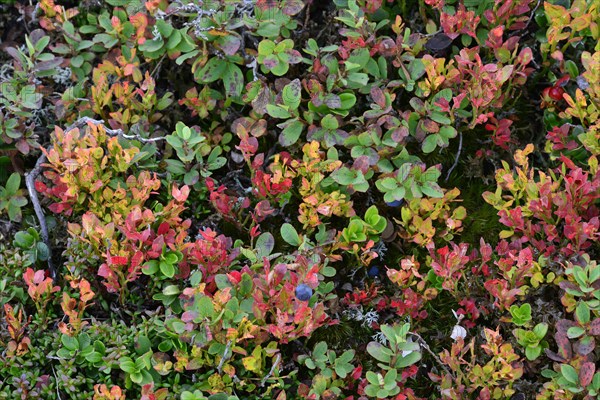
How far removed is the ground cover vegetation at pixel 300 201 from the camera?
250 centimetres

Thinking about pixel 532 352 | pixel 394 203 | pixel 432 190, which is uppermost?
pixel 432 190

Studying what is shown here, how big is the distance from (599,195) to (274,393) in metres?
1.40

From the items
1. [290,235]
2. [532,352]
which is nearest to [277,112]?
[290,235]

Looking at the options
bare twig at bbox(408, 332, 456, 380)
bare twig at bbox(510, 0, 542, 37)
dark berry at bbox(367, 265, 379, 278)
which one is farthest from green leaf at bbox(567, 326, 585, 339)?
bare twig at bbox(510, 0, 542, 37)

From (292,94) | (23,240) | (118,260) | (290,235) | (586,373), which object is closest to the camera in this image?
(586,373)

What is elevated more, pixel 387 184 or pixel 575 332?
pixel 387 184

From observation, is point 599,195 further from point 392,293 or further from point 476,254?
point 392,293

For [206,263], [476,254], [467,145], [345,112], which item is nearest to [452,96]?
[467,145]

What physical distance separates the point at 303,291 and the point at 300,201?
24.6 inches

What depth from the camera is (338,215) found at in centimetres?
288

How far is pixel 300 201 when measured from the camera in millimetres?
3057

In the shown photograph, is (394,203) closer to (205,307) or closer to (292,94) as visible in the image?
(292,94)

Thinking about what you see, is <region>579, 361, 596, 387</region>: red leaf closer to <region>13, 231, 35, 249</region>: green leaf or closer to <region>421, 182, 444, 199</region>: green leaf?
<region>421, 182, 444, 199</region>: green leaf

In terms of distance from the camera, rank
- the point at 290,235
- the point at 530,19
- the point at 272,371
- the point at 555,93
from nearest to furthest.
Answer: the point at 272,371
the point at 290,235
the point at 555,93
the point at 530,19
